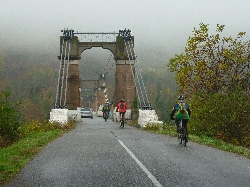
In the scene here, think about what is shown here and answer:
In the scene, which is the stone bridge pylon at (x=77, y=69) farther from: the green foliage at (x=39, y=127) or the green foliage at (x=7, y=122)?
the green foliage at (x=7, y=122)

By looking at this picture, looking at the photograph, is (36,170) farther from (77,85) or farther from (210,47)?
(77,85)

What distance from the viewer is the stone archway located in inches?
1585

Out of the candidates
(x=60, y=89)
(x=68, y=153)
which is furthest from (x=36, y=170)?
(x=60, y=89)

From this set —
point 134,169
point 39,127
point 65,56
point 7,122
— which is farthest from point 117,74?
point 134,169

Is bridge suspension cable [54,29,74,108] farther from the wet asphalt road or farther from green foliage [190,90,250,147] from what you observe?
the wet asphalt road

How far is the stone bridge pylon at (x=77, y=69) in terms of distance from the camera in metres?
40.2

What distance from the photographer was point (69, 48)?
41312 mm

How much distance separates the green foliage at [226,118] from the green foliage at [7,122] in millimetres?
10562

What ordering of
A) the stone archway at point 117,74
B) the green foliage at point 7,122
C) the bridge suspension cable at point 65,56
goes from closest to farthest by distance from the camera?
the green foliage at point 7,122
the bridge suspension cable at point 65,56
the stone archway at point 117,74

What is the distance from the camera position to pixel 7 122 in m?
17.9

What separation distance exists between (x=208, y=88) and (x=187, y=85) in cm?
149

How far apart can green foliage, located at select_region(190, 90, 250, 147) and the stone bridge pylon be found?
1629 centimetres

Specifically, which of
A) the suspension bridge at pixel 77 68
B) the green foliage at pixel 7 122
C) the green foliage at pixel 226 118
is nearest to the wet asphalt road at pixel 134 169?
the green foliage at pixel 7 122

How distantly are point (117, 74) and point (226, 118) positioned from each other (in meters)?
20.3
